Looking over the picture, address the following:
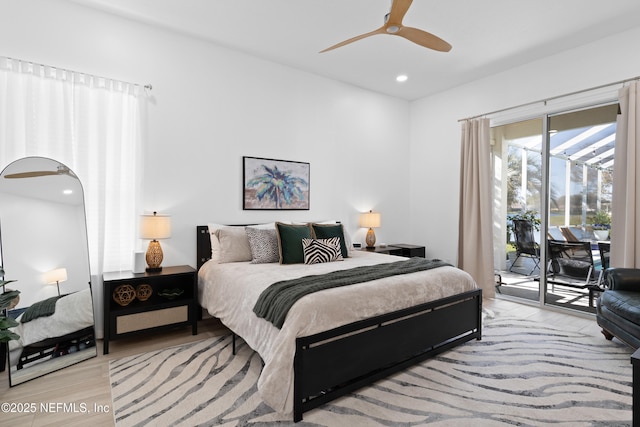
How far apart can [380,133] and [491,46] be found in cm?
189

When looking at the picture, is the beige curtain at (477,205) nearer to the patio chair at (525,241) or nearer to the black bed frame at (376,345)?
the patio chair at (525,241)

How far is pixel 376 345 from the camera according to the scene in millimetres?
2248

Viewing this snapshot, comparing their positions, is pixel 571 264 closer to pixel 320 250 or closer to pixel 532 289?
pixel 532 289

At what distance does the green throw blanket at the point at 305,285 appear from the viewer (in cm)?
205

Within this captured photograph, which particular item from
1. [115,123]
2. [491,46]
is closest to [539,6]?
[491,46]

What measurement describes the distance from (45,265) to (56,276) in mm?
116

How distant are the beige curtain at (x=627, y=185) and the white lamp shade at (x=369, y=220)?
258 cm

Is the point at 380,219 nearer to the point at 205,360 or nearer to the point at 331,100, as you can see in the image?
the point at 331,100

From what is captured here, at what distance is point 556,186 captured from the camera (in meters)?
4.07

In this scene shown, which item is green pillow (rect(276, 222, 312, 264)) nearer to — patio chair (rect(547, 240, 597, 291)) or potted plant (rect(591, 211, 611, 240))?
patio chair (rect(547, 240, 597, 291))

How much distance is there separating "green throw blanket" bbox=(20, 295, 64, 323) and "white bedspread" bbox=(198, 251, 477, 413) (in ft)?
3.76

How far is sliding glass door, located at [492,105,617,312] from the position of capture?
375cm

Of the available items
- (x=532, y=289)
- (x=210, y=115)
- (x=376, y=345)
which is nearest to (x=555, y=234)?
(x=532, y=289)

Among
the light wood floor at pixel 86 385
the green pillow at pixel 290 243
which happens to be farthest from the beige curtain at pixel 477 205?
the green pillow at pixel 290 243
